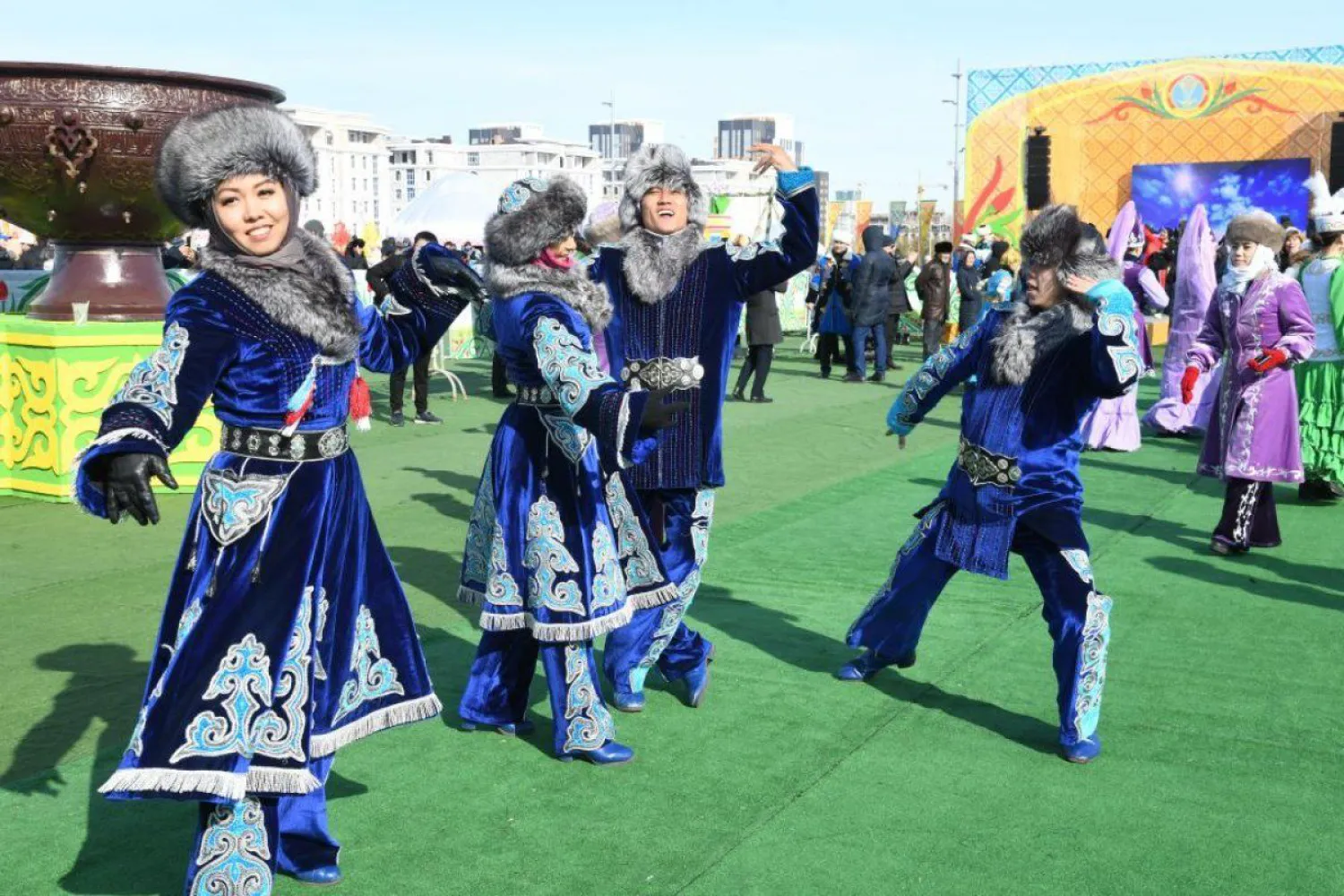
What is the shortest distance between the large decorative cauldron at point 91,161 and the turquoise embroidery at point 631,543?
4.34 m

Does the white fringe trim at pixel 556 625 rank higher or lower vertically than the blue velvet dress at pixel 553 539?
lower

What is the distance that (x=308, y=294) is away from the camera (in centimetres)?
306

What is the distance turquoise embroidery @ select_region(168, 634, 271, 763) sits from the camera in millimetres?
2895

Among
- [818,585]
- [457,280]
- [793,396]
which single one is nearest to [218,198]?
[457,280]

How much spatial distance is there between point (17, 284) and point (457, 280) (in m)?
14.3

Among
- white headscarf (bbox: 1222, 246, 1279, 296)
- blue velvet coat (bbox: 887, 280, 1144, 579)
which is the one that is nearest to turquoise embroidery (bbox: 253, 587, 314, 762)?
blue velvet coat (bbox: 887, 280, 1144, 579)

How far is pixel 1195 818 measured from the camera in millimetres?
3766

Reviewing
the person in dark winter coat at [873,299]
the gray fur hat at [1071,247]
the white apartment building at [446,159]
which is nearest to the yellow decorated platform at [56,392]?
the gray fur hat at [1071,247]

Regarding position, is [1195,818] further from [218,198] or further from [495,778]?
[218,198]

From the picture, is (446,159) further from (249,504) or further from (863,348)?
(249,504)

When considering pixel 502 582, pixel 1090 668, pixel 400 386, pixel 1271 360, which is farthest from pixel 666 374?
pixel 400 386

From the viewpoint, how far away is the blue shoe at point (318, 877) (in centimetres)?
330

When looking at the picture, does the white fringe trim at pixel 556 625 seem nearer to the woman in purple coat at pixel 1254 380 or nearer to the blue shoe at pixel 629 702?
the blue shoe at pixel 629 702

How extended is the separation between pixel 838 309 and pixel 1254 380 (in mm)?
9011
